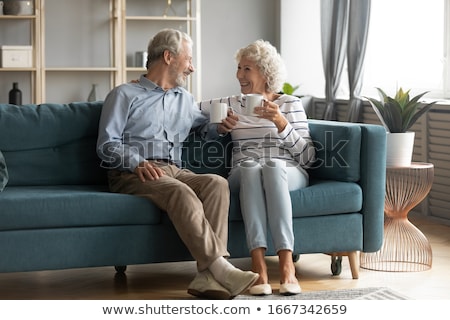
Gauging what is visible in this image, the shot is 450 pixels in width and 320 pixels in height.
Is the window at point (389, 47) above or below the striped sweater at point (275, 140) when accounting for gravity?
above

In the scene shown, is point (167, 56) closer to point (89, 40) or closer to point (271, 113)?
point (271, 113)

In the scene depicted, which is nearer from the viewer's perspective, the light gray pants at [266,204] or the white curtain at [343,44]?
the light gray pants at [266,204]

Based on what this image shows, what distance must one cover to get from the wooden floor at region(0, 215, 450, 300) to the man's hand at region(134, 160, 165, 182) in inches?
19.5

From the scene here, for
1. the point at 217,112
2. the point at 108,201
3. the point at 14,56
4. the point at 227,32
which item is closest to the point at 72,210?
the point at 108,201

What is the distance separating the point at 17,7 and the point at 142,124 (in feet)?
10.1

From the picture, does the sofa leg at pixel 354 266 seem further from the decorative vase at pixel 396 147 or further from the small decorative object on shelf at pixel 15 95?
the small decorative object on shelf at pixel 15 95

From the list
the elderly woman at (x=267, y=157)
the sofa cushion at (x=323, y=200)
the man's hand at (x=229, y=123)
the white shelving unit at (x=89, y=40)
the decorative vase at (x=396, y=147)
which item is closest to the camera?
the elderly woman at (x=267, y=157)

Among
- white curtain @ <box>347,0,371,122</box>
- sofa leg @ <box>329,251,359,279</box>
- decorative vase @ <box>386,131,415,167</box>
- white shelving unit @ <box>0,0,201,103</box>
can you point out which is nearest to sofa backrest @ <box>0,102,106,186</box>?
sofa leg @ <box>329,251,359,279</box>

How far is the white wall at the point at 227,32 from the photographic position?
22.7 ft

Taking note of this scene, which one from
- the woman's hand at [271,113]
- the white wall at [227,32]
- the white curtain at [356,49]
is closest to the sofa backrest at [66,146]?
the woman's hand at [271,113]

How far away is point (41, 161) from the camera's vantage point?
12.1ft

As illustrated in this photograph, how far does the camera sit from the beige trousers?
10.3 ft

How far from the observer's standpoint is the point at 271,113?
350cm
